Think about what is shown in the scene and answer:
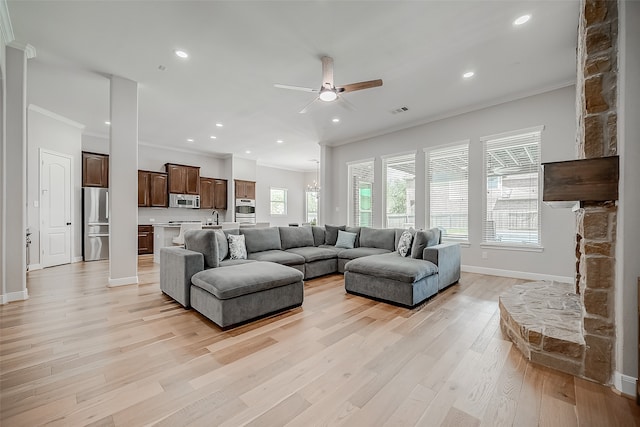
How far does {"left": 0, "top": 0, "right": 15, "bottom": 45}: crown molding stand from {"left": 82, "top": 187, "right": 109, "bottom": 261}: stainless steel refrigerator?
3997 millimetres

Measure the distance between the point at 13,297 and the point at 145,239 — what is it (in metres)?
4.13

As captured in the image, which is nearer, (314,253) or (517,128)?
(517,128)

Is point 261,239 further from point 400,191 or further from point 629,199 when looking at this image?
point 629,199

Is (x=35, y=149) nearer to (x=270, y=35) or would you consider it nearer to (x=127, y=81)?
(x=127, y=81)

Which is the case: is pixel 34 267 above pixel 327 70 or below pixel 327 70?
below

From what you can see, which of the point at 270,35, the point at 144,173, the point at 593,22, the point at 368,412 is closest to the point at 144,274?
the point at 144,173

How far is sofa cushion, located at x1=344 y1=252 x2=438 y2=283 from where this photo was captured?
3.13 metres

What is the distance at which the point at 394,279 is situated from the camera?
3227 mm

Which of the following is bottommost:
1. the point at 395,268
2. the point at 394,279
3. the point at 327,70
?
the point at 394,279

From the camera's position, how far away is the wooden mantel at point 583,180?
169cm

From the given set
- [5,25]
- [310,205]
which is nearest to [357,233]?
[5,25]

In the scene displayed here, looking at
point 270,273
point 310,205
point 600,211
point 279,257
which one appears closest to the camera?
point 600,211

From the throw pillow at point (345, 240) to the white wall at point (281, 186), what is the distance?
225 inches

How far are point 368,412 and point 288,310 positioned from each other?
1684 millimetres
